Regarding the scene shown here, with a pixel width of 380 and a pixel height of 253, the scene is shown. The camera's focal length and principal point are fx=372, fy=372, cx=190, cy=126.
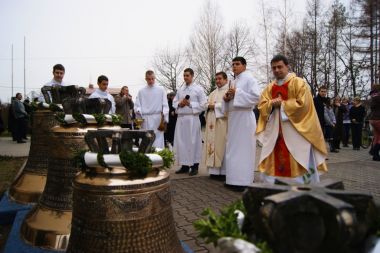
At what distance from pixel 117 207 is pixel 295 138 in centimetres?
371

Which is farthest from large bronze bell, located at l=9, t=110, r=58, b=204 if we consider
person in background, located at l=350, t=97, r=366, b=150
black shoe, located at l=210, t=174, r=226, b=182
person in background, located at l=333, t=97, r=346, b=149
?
person in background, located at l=350, t=97, r=366, b=150

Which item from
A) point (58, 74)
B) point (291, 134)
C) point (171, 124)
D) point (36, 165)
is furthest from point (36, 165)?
point (171, 124)

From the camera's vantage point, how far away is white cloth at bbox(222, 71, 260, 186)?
21.1 feet

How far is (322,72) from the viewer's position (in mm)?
31750

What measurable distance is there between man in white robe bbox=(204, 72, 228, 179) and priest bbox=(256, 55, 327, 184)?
1.80 m

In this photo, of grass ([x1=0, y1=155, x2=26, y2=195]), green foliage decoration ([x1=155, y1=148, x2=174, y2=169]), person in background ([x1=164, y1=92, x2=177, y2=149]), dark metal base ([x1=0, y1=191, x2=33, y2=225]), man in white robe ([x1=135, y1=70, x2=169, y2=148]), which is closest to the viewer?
green foliage decoration ([x1=155, y1=148, x2=174, y2=169])

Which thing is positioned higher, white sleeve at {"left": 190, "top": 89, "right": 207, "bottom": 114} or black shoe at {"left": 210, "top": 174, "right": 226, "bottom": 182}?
white sleeve at {"left": 190, "top": 89, "right": 207, "bottom": 114}

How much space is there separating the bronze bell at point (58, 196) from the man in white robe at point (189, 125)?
4925mm

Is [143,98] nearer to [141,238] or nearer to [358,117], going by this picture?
[141,238]

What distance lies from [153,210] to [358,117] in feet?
45.0

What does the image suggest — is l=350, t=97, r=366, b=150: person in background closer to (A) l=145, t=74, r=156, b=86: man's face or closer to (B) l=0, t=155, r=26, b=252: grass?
(A) l=145, t=74, r=156, b=86: man's face

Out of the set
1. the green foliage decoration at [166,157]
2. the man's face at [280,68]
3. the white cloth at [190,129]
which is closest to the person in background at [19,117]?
the white cloth at [190,129]

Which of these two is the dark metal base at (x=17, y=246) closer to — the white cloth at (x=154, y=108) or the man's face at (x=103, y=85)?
the man's face at (x=103, y=85)

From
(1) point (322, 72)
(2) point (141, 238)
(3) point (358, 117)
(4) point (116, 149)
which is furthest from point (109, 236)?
(1) point (322, 72)
